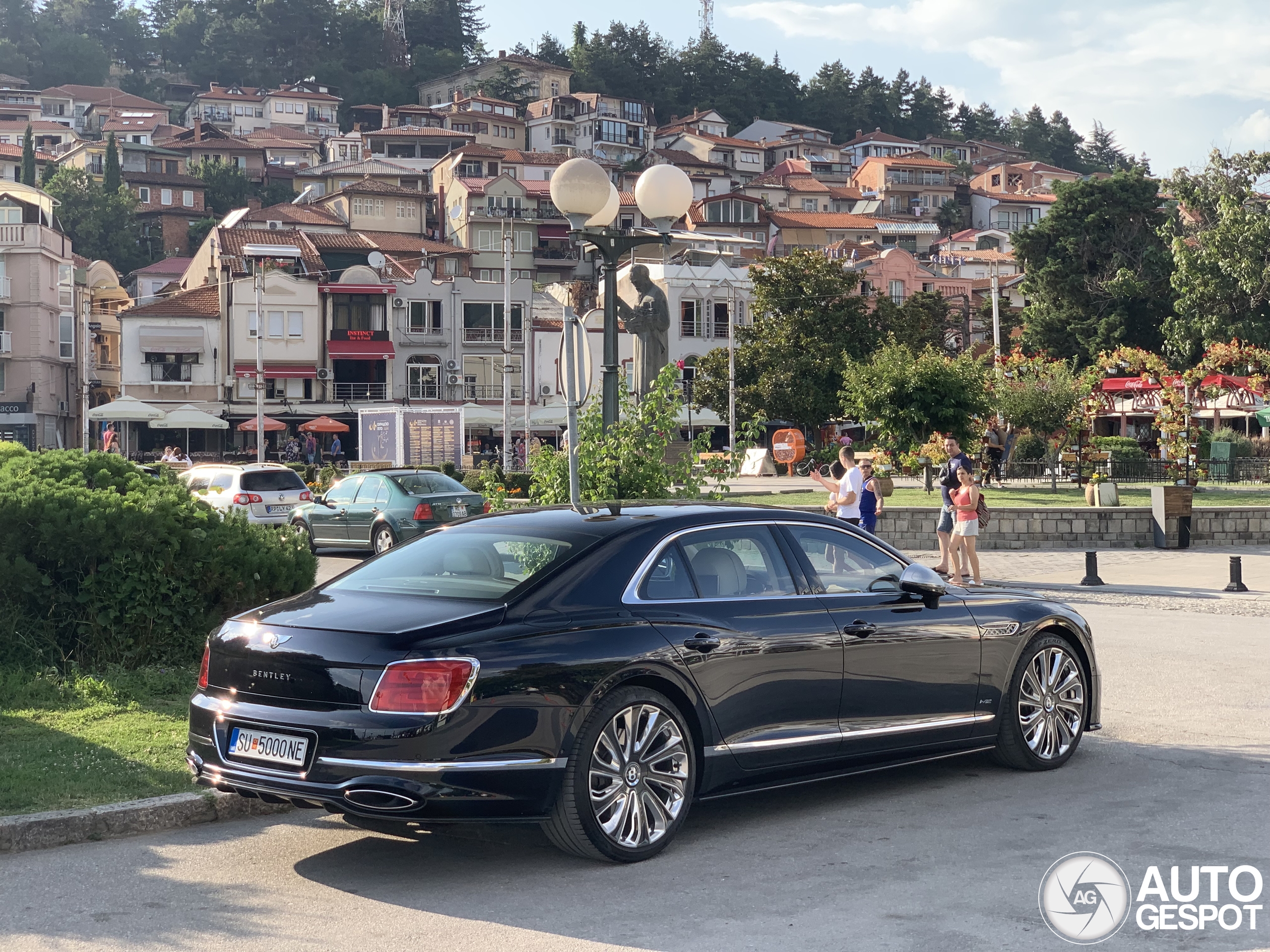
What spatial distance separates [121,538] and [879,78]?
167m

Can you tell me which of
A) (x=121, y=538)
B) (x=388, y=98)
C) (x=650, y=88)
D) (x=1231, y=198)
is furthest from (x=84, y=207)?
(x=121, y=538)

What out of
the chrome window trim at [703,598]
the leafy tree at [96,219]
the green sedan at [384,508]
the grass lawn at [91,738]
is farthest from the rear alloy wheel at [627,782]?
the leafy tree at [96,219]

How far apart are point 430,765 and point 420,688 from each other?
0.95 ft

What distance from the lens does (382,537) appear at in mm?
22562

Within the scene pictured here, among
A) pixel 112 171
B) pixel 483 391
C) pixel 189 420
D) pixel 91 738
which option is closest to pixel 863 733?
pixel 91 738

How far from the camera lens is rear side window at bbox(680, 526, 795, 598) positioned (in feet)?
21.7

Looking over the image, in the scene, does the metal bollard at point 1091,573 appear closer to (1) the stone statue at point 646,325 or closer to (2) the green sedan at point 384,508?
(1) the stone statue at point 646,325

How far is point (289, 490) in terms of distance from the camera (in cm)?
2694

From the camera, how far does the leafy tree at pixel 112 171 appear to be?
109m

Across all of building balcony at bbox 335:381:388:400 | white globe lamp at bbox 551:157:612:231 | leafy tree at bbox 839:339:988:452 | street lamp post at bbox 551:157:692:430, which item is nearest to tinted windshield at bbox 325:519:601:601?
street lamp post at bbox 551:157:692:430

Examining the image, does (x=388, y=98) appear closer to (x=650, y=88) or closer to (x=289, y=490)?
(x=650, y=88)

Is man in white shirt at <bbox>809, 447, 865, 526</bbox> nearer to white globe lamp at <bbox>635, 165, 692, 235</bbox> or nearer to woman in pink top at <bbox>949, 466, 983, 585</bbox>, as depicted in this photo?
woman in pink top at <bbox>949, 466, 983, 585</bbox>

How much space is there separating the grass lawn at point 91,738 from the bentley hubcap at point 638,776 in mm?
2254

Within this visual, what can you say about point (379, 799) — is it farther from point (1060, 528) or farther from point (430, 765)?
point (1060, 528)
